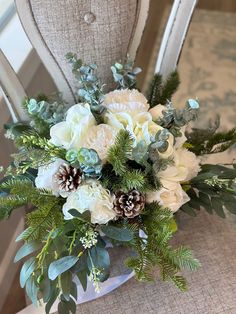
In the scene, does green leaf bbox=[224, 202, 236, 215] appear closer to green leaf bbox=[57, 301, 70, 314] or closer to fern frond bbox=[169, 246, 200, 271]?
fern frond bbox=[169, 246, 200, 271]

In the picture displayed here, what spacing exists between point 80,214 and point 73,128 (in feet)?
0.43

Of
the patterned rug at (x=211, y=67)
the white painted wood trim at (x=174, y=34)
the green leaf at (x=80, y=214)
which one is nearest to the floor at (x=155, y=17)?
the patterned rug at (x=211, y=67)

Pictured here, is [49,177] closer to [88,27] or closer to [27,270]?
[27,270]

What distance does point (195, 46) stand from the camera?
247 centimetres

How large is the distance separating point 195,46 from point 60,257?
2020mm

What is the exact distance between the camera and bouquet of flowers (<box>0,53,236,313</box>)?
2.12ft

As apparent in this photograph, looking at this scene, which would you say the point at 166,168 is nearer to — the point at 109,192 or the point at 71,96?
the point at 109,192

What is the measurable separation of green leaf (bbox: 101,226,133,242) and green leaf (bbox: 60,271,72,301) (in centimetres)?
9

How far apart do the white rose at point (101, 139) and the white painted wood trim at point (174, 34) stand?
27 cm

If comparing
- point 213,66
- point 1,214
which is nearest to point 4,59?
point 1,214

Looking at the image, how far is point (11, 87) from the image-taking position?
2.67 ft

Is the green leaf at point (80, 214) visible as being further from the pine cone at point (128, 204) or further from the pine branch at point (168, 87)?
the pine branch at point (168, 87)

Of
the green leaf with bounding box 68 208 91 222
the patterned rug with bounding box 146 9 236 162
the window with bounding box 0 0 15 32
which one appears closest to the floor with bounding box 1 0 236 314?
the patterned rug with bounding box 146 9 236 162

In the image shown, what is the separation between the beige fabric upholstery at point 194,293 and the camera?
2.48ft
